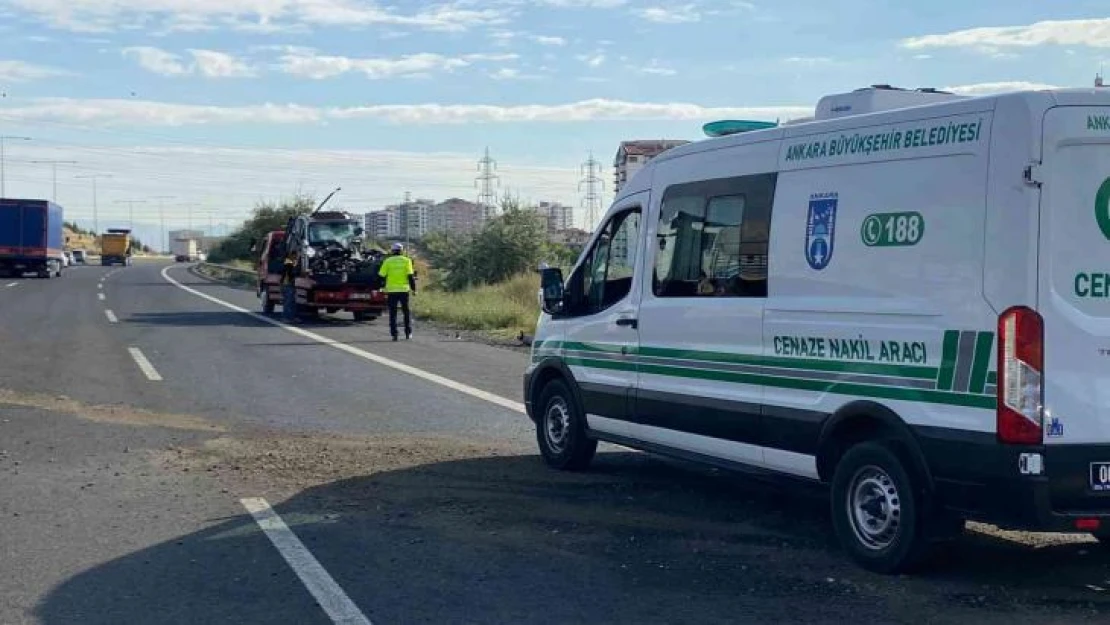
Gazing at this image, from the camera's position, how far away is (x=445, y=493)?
866 cm

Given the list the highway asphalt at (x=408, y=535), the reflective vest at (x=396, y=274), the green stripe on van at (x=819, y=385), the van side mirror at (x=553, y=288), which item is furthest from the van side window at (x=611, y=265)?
the reflective vest at (x=396, y=274)

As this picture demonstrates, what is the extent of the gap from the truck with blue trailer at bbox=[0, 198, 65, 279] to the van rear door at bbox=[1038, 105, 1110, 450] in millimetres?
52747

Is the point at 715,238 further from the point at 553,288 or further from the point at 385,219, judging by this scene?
the point at 385,219

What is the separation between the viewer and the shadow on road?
590 centimetres

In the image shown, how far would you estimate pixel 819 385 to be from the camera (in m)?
6.88

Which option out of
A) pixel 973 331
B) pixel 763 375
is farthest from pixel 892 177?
pixel 763 375

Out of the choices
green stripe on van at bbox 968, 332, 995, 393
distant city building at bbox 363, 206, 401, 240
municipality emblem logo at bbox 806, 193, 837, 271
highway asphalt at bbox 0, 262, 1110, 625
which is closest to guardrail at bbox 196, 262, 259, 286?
distant city building at bbox 363, 206, 401, 240

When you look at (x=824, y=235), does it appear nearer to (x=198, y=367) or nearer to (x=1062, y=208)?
(x=1062, y=208)

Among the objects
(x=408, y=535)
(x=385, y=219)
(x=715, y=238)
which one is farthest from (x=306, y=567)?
(x=385, y=219)

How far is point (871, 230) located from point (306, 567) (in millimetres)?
3563

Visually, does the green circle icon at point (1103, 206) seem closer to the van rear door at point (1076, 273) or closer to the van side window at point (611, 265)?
the van rear door at point (1076, 273)

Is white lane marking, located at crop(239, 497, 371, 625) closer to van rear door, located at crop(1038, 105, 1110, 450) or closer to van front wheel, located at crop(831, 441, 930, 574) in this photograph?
van front wheel, located at crop(831, 441, 930, 574)

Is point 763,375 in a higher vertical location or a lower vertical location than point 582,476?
higher

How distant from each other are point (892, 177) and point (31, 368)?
14.0m
